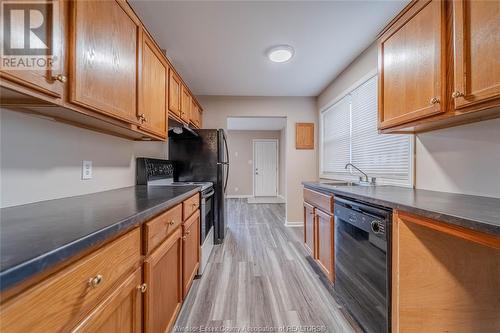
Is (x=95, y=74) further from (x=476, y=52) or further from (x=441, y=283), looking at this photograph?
(x=441, y=283)

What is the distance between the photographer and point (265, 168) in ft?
24.2

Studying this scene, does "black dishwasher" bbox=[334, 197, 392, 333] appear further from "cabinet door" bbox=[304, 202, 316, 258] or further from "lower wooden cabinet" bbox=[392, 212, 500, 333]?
"cabinet door" bbox=[304, 202, 316, 258]

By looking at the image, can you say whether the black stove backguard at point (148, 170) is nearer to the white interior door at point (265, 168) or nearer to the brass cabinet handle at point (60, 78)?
the brass cabinet handle at point (60, 78)

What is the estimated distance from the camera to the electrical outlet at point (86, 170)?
143cm

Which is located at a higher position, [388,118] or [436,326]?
[388,118]

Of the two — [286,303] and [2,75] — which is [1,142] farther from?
[286,303]

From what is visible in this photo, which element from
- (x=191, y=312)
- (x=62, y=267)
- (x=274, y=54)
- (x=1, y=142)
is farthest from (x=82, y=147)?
(x=274, y=54)

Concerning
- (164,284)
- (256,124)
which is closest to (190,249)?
(164,284)

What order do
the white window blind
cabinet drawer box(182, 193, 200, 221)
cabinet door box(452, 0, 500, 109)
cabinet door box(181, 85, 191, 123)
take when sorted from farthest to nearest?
the white window blind → cabinet door box(181, 85, 191, 123) → cabinet drawer box(182, 193, 200, 221) → cabinet door box(452, 0, 500, 109)

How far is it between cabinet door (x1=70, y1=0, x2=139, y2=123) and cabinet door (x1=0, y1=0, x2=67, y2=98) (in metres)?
0.05

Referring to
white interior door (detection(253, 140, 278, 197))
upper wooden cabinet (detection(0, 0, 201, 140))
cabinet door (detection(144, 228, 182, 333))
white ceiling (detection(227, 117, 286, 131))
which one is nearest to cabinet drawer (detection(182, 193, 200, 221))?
cabinet door (detection(144, 228, 182, 333))

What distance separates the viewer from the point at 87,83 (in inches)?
40.4

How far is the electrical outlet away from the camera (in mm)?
1430

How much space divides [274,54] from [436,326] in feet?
8.52
